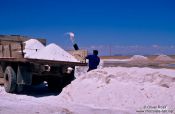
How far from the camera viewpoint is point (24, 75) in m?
11.9

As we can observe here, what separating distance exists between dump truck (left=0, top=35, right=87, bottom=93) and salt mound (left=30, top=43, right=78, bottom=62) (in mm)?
466

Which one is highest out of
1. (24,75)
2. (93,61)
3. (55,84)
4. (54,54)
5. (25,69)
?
(54,54)

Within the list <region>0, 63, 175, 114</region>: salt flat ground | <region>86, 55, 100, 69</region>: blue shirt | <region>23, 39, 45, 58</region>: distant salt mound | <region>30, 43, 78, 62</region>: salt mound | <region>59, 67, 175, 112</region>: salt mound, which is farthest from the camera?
<region>23, 39, 45, 58</region>: distant salt mound

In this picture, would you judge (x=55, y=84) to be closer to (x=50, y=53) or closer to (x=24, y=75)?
(x=50, y=53)

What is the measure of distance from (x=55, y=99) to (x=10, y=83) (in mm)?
1819

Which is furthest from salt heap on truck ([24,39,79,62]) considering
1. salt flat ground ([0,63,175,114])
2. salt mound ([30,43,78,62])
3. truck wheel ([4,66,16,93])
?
salt flat ground ([0,63,175,114])

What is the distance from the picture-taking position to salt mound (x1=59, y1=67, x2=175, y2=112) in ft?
32.5

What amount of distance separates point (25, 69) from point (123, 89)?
11.4 ft

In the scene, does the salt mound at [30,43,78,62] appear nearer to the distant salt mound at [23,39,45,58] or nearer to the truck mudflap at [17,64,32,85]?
the distant salt mound at [23,39,45,58]

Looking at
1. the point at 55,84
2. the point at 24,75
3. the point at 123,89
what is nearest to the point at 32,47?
the point at 55,84

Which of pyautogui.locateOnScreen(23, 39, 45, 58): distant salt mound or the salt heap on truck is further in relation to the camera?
pyautogui.locateOnScreen(23, 39, 45, 58): distant salt mound

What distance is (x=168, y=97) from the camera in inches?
388

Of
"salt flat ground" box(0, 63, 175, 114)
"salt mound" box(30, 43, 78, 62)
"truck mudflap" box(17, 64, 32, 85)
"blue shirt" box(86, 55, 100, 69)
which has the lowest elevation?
"salt flat ground" box(0, 63, 175, 114)

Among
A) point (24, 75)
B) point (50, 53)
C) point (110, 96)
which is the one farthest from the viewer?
point (50, 53)
